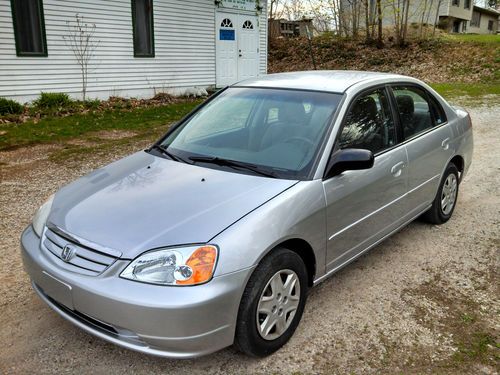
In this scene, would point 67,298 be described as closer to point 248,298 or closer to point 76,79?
point 248,298

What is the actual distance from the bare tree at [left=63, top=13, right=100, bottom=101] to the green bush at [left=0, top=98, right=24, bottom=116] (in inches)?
75.4

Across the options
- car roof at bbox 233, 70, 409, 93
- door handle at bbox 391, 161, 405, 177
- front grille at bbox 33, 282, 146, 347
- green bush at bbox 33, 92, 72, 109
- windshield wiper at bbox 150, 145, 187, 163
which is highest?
car roof at bbox 233, 70, 409, 93

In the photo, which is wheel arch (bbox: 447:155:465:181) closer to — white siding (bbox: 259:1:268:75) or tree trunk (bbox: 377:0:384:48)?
white siding (bbox: 259:1:268:75)

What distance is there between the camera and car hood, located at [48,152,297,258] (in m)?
2.53

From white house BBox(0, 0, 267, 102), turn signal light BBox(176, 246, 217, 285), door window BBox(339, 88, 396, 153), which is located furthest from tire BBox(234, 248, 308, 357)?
white house BBox(0, 0, 267, 102)

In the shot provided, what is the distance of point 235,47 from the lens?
15914 millimetres

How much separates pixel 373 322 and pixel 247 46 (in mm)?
14309

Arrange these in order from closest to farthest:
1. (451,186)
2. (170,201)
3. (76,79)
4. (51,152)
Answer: (170,201) < (451,186) < (51,152) < (76,79)

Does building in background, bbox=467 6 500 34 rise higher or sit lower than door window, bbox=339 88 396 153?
higher

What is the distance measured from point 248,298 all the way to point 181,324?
0.41 meters

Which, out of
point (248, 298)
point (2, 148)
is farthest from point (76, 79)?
point (248, 298)

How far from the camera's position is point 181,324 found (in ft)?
7.64

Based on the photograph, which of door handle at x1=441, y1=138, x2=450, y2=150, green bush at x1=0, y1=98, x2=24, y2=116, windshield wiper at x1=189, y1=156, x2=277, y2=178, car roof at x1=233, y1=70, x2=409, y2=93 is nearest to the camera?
windshield wiper at x1=189, y1=156, x2=277, y2=178

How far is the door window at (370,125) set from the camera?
11.3 ft
